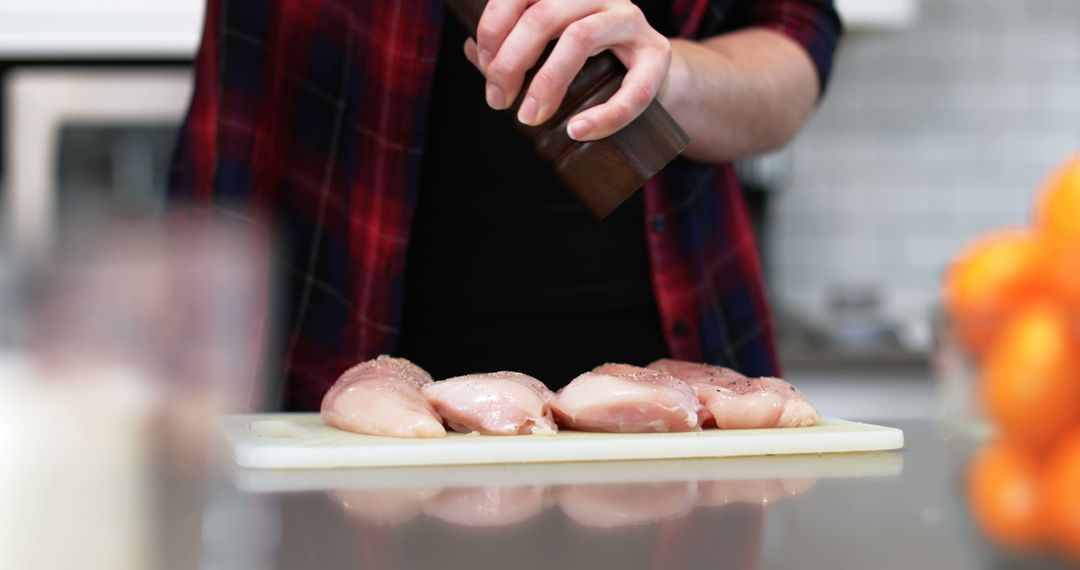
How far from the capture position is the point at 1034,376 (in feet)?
0.90

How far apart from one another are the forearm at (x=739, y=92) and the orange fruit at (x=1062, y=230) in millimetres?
649

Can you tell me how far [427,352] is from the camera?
117 centimetres

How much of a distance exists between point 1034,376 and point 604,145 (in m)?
0.51

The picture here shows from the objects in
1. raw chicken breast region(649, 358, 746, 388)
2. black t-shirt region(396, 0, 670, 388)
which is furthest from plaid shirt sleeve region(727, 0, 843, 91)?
raw chicken breast region(649, 358, 746, 388)

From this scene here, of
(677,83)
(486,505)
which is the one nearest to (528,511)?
(486,505)

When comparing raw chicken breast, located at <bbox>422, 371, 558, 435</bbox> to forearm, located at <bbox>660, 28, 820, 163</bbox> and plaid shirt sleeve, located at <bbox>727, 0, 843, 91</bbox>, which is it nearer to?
forearm, located at <bbox>660, 28, 820, 163</bbox>

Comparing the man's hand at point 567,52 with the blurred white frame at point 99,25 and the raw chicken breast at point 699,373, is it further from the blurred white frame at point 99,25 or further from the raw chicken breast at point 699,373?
the blurred white frame at point 99,25

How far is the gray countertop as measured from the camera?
0.39 metres

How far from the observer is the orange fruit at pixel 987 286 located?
0.93ft

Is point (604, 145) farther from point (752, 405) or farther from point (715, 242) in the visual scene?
point (715, 242)

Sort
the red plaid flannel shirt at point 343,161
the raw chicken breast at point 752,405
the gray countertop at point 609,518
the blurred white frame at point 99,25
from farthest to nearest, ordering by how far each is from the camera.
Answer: the blurred white frame at point 99,25, the red plaid flannel shirt at point 343,161, the raw chicken breast at point 752,405, the gray countertop at point 609,518

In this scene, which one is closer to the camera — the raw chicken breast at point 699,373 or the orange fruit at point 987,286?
the orange fruit at point 987,286

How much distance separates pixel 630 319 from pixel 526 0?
469 millimetres

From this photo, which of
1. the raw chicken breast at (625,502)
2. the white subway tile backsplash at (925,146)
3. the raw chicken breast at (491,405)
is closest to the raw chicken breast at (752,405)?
the raw chicken breast at (491,405)
